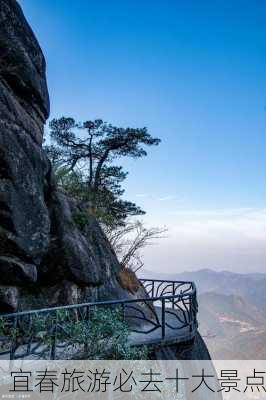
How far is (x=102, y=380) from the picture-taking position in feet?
18.5

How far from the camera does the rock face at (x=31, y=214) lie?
6.92 m

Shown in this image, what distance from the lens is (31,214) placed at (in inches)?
289

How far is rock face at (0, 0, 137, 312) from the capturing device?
6918mm

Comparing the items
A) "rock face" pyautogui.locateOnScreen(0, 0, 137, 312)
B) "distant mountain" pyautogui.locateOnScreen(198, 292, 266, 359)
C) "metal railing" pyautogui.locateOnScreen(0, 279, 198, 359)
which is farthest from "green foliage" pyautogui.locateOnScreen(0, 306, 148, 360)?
"distant mountain" pyautogui.locateOnScreen(198, 292, 266, 359)

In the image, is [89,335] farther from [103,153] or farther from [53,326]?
[103,153]

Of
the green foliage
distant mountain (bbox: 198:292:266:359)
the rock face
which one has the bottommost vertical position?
distant mountain (bbox: 198:292:266:359)

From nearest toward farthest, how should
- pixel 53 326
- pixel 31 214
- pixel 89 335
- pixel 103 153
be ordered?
1. pixel 53 326
2. pixel 89 335
3. pixel 31 214
4. pixel 103 153

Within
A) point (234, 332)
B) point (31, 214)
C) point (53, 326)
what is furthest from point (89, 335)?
point (234, 332)

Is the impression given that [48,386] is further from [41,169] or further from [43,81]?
[43,81]

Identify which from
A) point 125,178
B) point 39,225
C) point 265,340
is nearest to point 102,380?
point 39,225

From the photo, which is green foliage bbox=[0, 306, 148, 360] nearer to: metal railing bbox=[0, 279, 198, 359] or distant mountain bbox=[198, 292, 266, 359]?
metal railing bbox=[0, 279, 198, 359]

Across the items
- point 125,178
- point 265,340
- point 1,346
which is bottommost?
point 265,340

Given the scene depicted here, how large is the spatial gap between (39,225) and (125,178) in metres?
8.49

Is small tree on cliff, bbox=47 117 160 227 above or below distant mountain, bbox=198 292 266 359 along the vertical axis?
above
